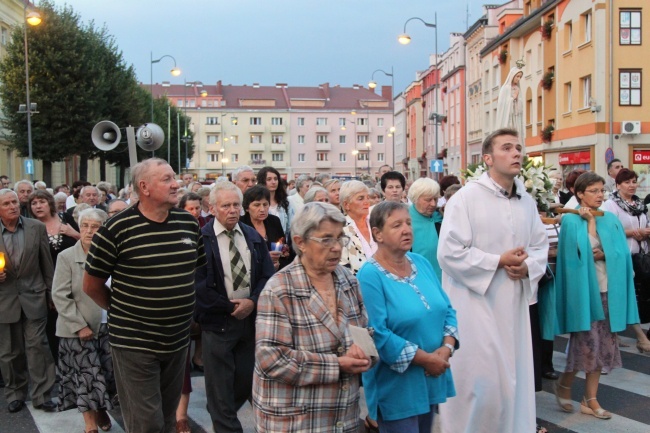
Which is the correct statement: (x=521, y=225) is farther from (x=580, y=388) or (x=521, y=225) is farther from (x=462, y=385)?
(x=580, y=388)

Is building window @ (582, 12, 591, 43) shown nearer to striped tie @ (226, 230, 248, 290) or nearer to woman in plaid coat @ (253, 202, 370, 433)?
striped tie @ (226, 230, 248, 290)

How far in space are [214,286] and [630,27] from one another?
29.4 m

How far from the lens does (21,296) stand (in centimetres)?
722

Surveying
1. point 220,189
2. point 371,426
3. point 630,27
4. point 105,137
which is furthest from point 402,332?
point 630,27

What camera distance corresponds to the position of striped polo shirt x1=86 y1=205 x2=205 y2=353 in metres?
4.66

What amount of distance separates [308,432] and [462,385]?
184 cm

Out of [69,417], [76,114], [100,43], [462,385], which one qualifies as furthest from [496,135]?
[100,43]

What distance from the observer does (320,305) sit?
3.71 metres

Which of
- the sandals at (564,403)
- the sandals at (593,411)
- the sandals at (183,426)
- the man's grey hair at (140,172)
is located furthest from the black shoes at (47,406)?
the sandals at (593,411)

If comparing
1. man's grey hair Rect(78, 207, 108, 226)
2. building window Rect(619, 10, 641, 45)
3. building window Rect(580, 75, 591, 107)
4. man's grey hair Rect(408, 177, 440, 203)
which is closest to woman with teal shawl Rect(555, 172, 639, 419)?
man's grey hair Rect(408, 177, 440, 203)

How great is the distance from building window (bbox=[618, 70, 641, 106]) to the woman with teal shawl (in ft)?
85.3

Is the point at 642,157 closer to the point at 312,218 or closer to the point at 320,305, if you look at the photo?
the point at 312,218

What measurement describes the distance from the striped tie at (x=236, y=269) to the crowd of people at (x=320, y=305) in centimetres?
1

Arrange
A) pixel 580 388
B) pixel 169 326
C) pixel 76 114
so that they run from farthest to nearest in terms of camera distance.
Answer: pixel 76 114 → pixel 580 388 → pixel 169 326
